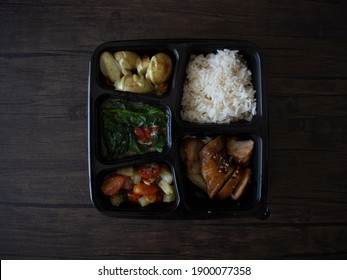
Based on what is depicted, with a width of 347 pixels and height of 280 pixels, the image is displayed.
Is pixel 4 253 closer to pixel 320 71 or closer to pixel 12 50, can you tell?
pixel 12 50

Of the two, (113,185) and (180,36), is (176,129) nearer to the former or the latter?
(113,185)

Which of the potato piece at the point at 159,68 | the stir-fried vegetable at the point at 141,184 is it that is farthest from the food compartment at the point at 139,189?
the potato piece at the point at 159,68

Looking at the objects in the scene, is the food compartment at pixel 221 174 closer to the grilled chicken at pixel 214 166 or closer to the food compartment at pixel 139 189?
the grilled chicken at pixel 214 166

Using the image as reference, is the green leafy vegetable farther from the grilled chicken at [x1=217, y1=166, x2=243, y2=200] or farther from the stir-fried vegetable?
the grilled chicken at [x1=217, y1=166, x2=243, y2=200]

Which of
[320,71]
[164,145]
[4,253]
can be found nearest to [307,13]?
[320,71]

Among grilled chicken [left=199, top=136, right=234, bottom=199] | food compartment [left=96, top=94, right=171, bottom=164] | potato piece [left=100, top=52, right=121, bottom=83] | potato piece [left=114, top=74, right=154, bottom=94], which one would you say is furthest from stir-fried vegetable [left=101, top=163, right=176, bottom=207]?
potato piece [left=100, top=52, right=121, bottom=83]

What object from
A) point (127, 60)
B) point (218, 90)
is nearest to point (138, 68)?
point (127, 60)
